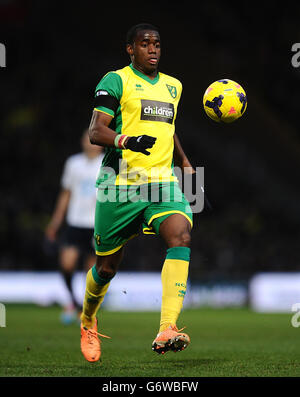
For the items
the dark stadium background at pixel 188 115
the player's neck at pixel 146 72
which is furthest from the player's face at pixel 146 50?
the dark stadium background at pixel 188 115

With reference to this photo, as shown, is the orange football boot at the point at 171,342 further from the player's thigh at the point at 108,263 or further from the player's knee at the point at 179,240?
the player's thigh at the point at 108,263

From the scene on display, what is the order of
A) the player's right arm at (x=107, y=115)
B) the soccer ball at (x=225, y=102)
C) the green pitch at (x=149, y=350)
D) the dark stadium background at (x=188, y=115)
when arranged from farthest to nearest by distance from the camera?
the dark stadium background at (x=188, y=115) → the soccer ball at (x=225, y=102) → the player's right arm at (x=107, y=115) → the green pitch at (x=149, y=350)

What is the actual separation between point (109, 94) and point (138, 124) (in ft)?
0.96

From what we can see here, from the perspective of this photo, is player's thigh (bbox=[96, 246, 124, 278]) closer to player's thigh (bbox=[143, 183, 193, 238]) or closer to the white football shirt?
player's thigh (bbox=[143, 183, 193, 238])

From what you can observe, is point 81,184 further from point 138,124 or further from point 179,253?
point 179,253

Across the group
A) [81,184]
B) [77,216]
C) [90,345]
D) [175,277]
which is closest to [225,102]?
[175,277]

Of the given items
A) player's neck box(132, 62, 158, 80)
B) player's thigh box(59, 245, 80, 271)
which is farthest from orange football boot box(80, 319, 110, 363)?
player's thigh box(59, 245, 80, 271)

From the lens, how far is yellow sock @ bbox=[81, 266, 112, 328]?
19.2ft

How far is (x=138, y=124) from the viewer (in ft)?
17.9

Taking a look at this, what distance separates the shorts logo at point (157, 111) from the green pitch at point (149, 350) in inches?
66.6

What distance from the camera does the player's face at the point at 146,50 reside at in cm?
549

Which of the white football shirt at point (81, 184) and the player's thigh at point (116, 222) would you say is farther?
the white football shirt at point (81, 184)

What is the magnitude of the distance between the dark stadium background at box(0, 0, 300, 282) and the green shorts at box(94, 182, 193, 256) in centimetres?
973

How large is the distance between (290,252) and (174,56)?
244 inches
